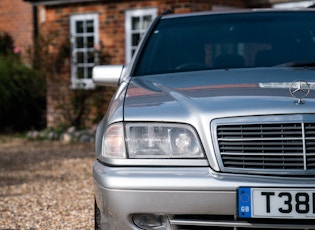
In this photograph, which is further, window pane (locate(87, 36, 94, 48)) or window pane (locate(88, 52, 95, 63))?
window pane (locate(87, 36, 94, 48))

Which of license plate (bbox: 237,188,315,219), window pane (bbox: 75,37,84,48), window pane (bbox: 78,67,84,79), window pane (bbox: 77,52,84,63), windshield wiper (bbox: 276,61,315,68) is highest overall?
windshield wiper (bbox: 276,61,315,68)

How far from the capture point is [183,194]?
10.0 ft

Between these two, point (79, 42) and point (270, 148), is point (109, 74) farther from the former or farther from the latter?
point (79, 42)

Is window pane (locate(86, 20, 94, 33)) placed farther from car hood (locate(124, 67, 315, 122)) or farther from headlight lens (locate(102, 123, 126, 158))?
headlight lens (locate(102, 123, 126, 158))

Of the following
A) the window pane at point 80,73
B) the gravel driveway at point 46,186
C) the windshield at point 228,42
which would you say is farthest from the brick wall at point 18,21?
the windshield at point 228,42

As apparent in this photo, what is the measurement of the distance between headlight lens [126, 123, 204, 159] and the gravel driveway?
2084 mm

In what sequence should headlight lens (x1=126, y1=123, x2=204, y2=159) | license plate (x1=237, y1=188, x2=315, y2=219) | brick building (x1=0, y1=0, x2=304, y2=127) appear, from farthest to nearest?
brick building (x1=0, y1=0, x2=304, y2=127) < headlight lens (x1=126, y1=123, x2=204, y2=159) < license plate (x1=237, y1=188, x2=315, y2=219)

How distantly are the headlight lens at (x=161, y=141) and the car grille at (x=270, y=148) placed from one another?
0.55ft

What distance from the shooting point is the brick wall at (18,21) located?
59.5 ft

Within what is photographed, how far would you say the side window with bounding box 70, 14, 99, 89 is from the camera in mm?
13492

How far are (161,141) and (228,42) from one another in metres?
1.68

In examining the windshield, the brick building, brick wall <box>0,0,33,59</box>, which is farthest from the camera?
brick wall <box>0,0,33,59</box>

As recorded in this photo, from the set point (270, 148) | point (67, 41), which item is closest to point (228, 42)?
point (270, 148)

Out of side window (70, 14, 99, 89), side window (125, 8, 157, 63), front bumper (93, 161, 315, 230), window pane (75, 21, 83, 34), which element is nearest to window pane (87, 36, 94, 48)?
side window (70, 14, 99, 89)
